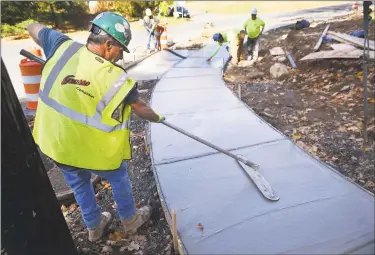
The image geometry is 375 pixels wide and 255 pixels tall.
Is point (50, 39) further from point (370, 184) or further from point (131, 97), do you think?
point (370, 184)

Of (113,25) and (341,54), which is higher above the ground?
(113,25)

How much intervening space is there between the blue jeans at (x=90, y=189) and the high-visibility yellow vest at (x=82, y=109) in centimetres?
15

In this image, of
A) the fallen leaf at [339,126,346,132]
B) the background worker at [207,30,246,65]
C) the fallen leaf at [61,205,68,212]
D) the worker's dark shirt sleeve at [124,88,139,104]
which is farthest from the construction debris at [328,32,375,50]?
the fallen leaf at [61,205,68,212]

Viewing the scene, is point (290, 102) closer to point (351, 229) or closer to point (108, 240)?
point (351, 229)

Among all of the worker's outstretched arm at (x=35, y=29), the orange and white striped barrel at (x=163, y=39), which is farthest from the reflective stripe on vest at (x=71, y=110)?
the orange and white striped barrel at (x=163, y=39)

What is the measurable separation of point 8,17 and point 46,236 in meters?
18.5

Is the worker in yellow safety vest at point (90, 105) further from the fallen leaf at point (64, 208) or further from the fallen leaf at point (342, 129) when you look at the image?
the fallen leaf at point (342, 129)

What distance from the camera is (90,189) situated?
2666 mm

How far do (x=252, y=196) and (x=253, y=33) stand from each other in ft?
25.5

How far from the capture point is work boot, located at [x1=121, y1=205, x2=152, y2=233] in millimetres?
2768

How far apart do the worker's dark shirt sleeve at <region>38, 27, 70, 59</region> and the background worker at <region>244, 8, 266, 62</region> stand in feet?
25.0

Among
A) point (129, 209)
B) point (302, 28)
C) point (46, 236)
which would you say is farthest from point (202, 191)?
point (302, 28)

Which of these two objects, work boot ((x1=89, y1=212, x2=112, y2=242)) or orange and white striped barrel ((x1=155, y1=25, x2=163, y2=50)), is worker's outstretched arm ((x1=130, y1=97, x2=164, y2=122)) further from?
orange and white striped barrel ((x1=155, y1=25, x2=163, y2=50))

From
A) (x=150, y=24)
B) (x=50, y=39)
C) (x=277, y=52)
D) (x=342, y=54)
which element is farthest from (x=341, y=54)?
(x=150, y=24)
